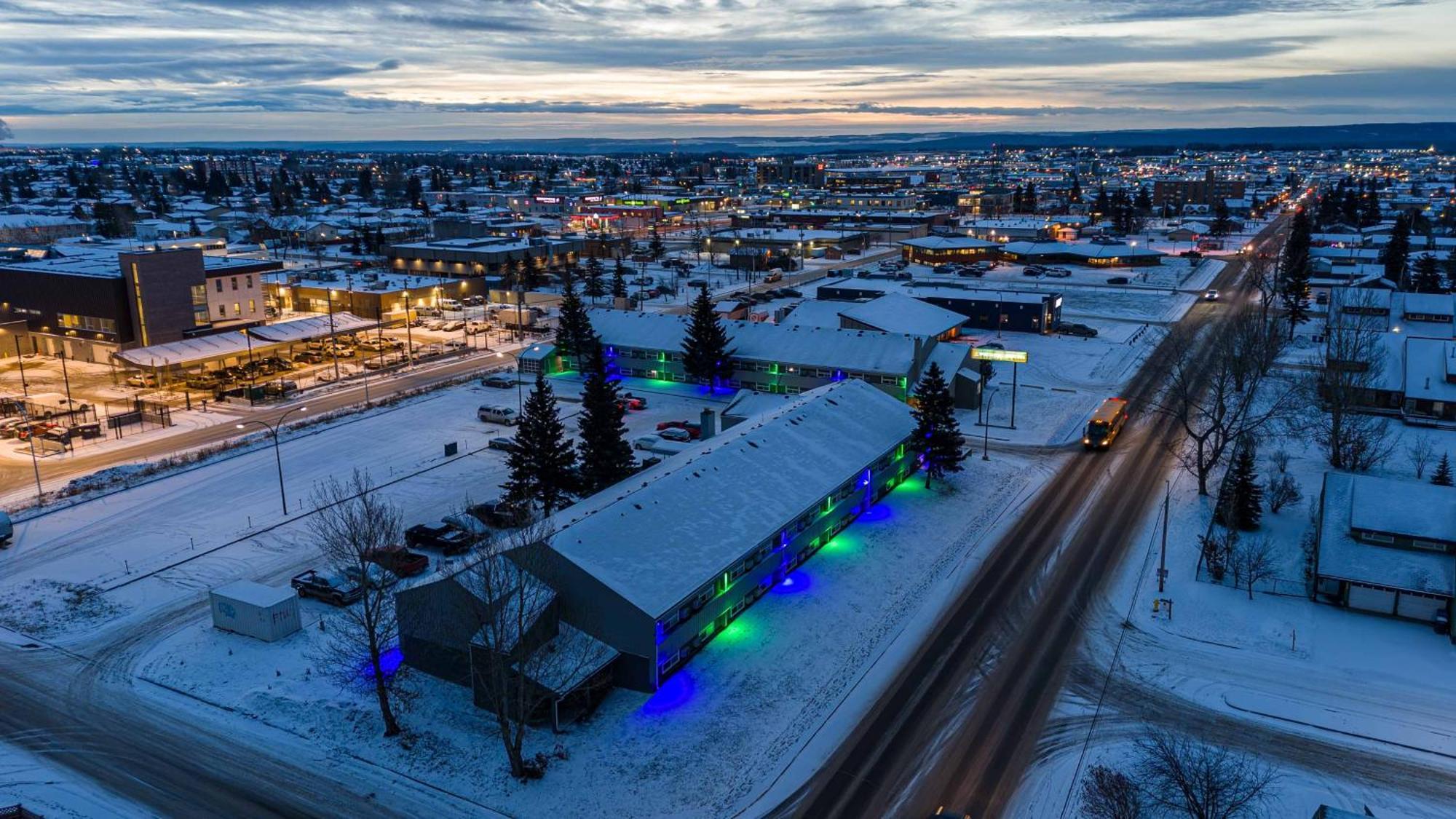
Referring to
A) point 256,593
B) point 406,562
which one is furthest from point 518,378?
point 256,593

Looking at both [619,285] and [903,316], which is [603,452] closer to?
[903,316]

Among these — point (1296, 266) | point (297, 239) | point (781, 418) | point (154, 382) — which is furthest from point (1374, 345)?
point (297, 239)

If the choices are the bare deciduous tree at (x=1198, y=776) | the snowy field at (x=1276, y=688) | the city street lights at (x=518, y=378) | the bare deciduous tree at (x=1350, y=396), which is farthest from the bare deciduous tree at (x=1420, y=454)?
the city street lights at (x=518, y=378)

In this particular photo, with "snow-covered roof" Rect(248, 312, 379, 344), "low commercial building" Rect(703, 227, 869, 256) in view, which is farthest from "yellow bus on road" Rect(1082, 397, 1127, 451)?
"low commercial building" Rect(703, 227, 869, 256)

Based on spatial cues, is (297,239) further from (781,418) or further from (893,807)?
(893,807)

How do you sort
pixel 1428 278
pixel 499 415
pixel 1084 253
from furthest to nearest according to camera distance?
1. pixel 1084 253
2. pixel 1428 278
3. pixel 499 415
